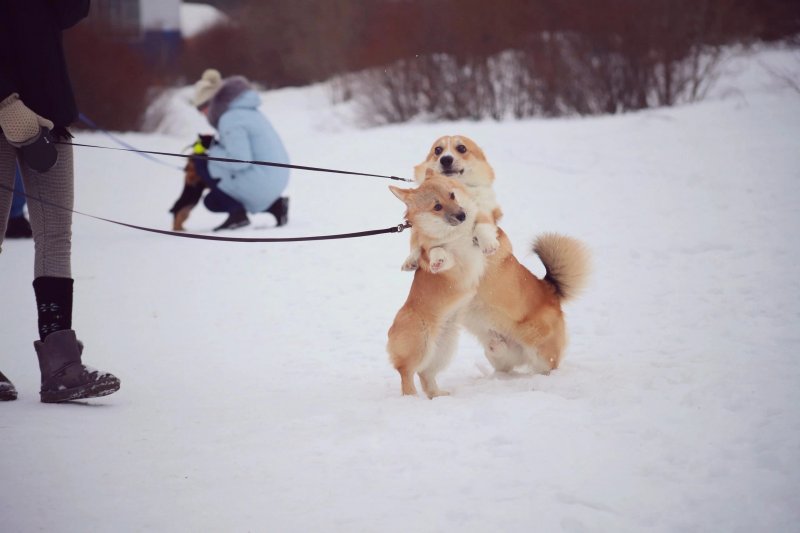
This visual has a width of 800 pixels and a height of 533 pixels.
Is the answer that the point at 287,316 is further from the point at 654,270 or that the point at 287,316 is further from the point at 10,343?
the point at 654,270

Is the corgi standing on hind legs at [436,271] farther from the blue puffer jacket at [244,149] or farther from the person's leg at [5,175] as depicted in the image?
the blue puffer jacket at [244,149]

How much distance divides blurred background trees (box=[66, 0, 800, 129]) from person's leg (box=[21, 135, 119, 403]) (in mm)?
12251

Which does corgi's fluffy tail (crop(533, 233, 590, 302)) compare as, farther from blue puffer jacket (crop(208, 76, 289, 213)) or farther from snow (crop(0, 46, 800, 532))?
blue puffer jacket (crop(208, 76, 289, 213))

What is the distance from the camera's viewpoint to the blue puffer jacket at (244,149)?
7.44 m

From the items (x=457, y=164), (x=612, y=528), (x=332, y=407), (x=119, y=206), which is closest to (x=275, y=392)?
(x=332, y=407)

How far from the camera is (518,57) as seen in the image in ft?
49.8

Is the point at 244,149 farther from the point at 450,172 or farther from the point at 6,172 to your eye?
the point at 6,172

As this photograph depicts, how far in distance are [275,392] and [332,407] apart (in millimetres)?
454

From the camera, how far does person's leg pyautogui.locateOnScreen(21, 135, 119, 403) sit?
308 centimetres

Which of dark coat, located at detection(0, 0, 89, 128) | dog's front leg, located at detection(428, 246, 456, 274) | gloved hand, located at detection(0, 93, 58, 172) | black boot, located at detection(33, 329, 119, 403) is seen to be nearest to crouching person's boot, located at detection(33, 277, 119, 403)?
black boot, located at detection(33, 329, 119, 403)

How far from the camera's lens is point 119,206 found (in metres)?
9.71

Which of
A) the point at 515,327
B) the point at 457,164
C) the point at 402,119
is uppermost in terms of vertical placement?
the point at 402,119

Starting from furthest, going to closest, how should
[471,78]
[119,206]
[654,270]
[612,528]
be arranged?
[471,78], [119,206], [654,270], [612,528]

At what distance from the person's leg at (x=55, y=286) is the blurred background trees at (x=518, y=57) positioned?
1225 centimetres
